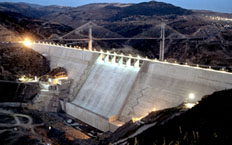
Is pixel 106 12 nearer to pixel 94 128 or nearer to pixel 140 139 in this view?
pixel 94 128

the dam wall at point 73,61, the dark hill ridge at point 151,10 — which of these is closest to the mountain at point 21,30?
the dam wall at point 73,61

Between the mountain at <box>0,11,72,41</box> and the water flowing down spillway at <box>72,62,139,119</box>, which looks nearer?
the water flowing down spillway at <box>72,62,139,119</box>

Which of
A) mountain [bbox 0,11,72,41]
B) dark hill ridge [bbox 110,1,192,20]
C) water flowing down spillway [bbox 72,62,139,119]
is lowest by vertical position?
water flowing down spillway [bbox 72,62,139,119]

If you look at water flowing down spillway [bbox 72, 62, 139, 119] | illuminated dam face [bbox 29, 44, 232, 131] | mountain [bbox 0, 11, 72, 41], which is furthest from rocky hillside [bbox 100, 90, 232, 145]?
mountain [bbox 0, 11, 72, 41]

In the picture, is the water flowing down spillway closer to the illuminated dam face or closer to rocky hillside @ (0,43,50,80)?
the illuminated dam face

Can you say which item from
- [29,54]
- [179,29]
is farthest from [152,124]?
[179,29]

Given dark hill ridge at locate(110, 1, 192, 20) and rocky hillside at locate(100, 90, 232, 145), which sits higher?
dark hill ridge at locate(110, 1, 192, 20)

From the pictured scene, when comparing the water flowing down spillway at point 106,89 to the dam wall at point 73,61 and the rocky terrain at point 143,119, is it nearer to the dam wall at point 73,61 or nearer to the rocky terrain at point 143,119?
the dam wall at point 73,61
